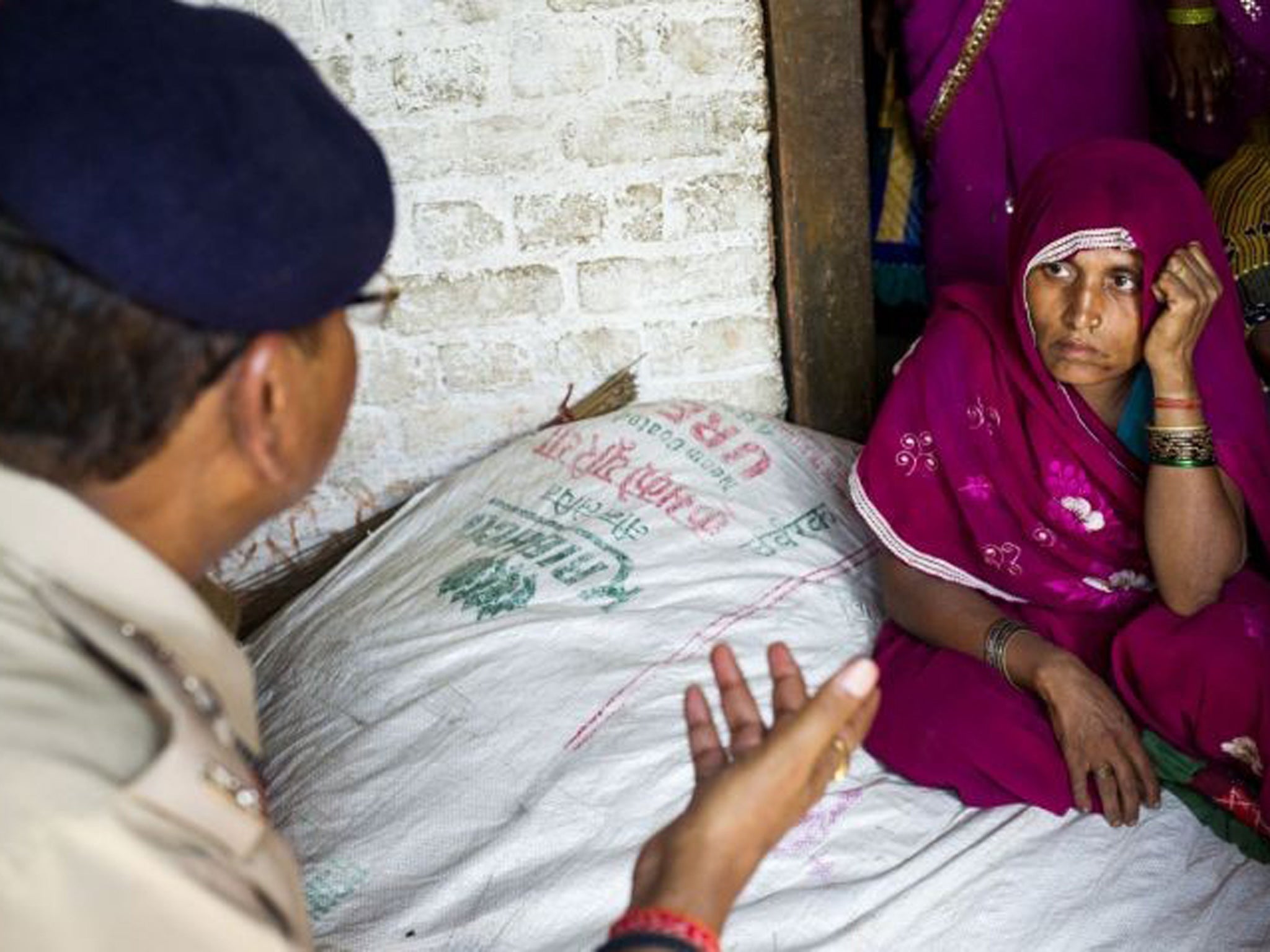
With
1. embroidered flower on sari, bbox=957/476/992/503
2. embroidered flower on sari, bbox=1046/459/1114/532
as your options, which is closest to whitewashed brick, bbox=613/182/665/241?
embroidered flower on sari, bbox=957/476/992/503

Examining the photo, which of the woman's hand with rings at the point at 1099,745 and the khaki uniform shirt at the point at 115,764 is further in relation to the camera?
the woman's hand with rings at the point at 1099,745

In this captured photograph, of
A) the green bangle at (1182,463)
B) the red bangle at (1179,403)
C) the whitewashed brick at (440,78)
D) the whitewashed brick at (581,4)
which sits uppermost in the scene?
the whitewashed brick at (581,4)

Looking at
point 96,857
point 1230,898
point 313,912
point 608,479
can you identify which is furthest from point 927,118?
point 96,857

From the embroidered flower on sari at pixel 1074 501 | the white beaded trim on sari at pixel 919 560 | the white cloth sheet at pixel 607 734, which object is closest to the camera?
the white cloth sheet at pixel 607 734

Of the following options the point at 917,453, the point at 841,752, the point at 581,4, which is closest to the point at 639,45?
the point at 581,4

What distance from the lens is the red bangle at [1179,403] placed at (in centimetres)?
207

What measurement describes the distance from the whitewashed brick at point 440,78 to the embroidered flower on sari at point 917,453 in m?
1.05

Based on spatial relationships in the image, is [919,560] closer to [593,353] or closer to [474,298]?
[593,353]

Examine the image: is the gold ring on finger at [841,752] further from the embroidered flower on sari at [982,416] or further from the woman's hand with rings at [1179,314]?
the embroidered flower on sari at [982,416]

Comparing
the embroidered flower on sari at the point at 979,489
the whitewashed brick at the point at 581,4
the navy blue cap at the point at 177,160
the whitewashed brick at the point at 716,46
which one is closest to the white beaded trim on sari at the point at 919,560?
the embroidered flower on sari at the point at 979,489

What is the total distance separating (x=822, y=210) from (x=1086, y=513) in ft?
3.06

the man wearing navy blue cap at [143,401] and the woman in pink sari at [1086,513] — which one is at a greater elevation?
the man wearing navy blue cap at [143,401]

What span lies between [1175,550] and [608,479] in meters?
1.01

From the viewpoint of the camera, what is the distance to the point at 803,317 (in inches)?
117
